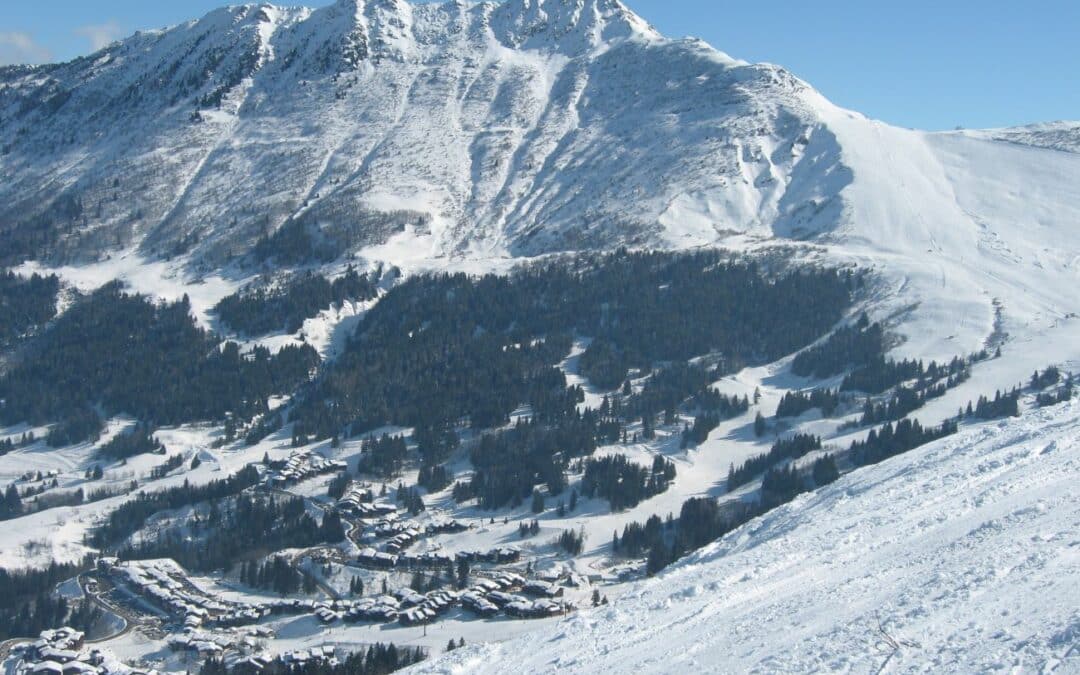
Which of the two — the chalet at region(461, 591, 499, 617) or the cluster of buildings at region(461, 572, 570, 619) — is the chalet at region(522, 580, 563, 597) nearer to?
the cluster of buildings at region(461, 572, 570, 619)

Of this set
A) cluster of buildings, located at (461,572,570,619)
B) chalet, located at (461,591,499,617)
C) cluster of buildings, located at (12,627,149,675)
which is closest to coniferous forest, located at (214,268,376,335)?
cluster of buildings, located at (12,627,149,675)

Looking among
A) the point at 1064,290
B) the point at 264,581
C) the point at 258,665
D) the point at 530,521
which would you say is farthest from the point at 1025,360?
the point at 258,665

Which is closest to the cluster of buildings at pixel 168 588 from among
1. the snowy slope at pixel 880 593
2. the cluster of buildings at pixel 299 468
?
the cluster of buildings at pixel 299 468

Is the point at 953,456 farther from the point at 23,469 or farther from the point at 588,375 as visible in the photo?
the point at 23,469

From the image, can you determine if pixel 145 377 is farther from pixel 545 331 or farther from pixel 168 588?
pixel 168 588

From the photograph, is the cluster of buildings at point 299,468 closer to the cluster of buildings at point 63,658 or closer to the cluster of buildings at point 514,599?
the cluster of buildings at point 63,658

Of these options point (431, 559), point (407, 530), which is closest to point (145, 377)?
point (407, 530)
